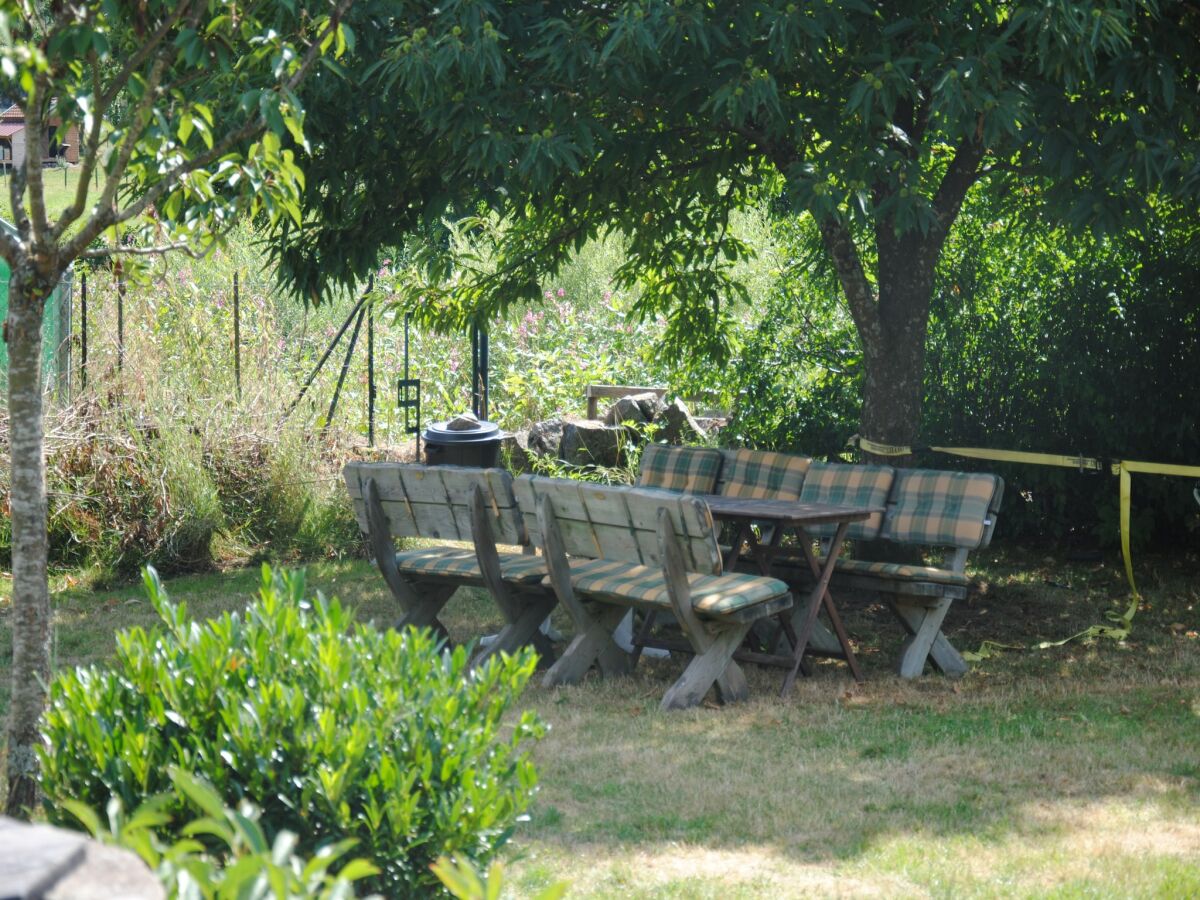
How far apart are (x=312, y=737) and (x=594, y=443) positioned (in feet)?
29.0

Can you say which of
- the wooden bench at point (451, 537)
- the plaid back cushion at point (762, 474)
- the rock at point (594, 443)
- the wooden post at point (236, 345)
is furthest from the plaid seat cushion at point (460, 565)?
the rock at point (594, 443)

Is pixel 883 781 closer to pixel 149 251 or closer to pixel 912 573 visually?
pixel 912 573

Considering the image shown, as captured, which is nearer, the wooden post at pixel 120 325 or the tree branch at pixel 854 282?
the tree branch at pixel 854 282

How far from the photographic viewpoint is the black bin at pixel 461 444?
1005 cm

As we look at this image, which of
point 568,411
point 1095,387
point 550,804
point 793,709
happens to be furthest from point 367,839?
point 568,411

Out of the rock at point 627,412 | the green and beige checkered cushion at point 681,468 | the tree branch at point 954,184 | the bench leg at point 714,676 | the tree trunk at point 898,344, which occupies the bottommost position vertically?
the bench leg at point 714,676

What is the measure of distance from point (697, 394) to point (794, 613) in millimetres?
4773

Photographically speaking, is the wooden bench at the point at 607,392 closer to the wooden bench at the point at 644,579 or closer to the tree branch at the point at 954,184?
the tree branch at the point at 954,184

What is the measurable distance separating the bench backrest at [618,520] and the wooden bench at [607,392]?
20.5 ft

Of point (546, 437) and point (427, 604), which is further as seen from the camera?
point (546, 437)

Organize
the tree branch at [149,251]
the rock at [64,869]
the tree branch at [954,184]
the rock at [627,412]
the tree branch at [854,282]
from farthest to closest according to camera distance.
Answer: the rock at [627,412] → the tree branch at [854,282] → the tree branch at [954,184] → the tree branch at [149,251] → the rock at [64,869]

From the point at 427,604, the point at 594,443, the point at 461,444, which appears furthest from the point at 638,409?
the point at 427,604

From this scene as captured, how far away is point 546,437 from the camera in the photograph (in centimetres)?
1223

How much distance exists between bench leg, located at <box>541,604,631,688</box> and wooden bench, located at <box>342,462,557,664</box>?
1.03 ft
